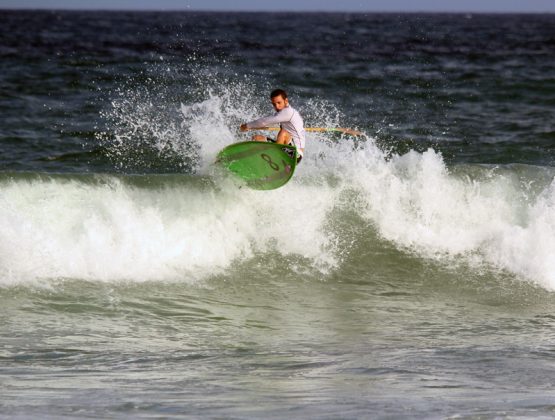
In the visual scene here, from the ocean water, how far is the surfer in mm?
1002

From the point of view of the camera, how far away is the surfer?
11414 millimetres

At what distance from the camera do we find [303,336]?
891 centimetres

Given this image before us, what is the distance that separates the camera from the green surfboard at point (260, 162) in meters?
11.6

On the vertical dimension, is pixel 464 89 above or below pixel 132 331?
above

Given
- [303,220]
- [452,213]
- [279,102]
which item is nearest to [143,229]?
[303,220]

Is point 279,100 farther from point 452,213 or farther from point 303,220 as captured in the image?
point 452,213

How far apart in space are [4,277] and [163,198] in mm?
2982

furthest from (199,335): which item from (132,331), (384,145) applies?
(384,145)

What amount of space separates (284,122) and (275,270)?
181 centimetres

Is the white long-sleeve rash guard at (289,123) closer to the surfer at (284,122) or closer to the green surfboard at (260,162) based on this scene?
the surfer at (284,122)

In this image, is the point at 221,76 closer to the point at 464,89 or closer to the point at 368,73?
the point at 368,73

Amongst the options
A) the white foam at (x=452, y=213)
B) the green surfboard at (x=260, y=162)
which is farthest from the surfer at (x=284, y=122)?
the white foam at (x=452, y=213)

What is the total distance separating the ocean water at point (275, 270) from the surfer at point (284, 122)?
100 cm

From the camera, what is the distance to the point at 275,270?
11773 millimetres
